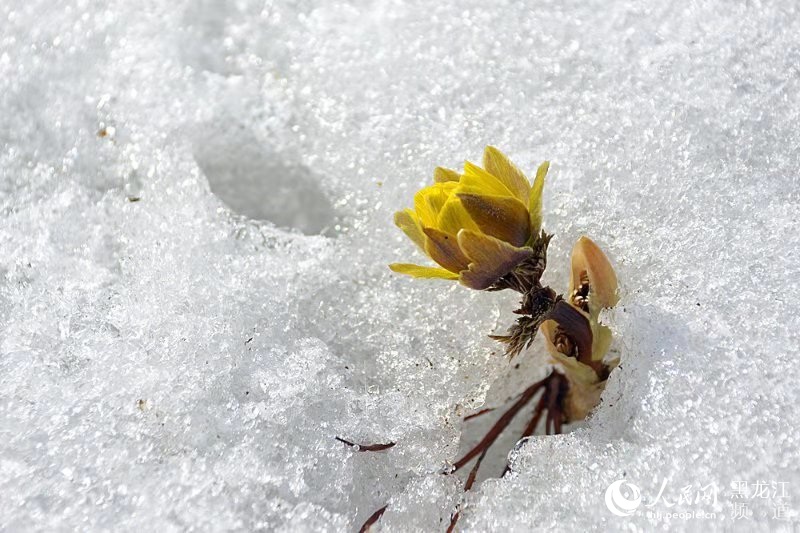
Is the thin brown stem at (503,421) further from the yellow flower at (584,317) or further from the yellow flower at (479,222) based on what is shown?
the yellow flower at (479,222)

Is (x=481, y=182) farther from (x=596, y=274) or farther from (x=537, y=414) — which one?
(x=537, y=414)

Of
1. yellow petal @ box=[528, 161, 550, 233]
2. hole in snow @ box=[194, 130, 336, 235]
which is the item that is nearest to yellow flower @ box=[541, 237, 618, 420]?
yellow petal @ box=[528, 161, 550, 233]

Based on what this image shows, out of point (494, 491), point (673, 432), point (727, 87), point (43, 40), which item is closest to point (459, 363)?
point (494, 491)

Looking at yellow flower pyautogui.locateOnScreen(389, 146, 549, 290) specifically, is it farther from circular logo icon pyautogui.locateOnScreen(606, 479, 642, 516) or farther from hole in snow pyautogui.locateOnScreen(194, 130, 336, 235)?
hole in snow pyautogui.locateOnScreen(194, 130, 336, 235)

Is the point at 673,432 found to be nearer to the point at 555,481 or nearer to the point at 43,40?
the point at 555,481

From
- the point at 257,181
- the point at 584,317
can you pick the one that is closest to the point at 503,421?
the point at 584,317

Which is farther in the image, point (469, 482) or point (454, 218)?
point (469, 482)
